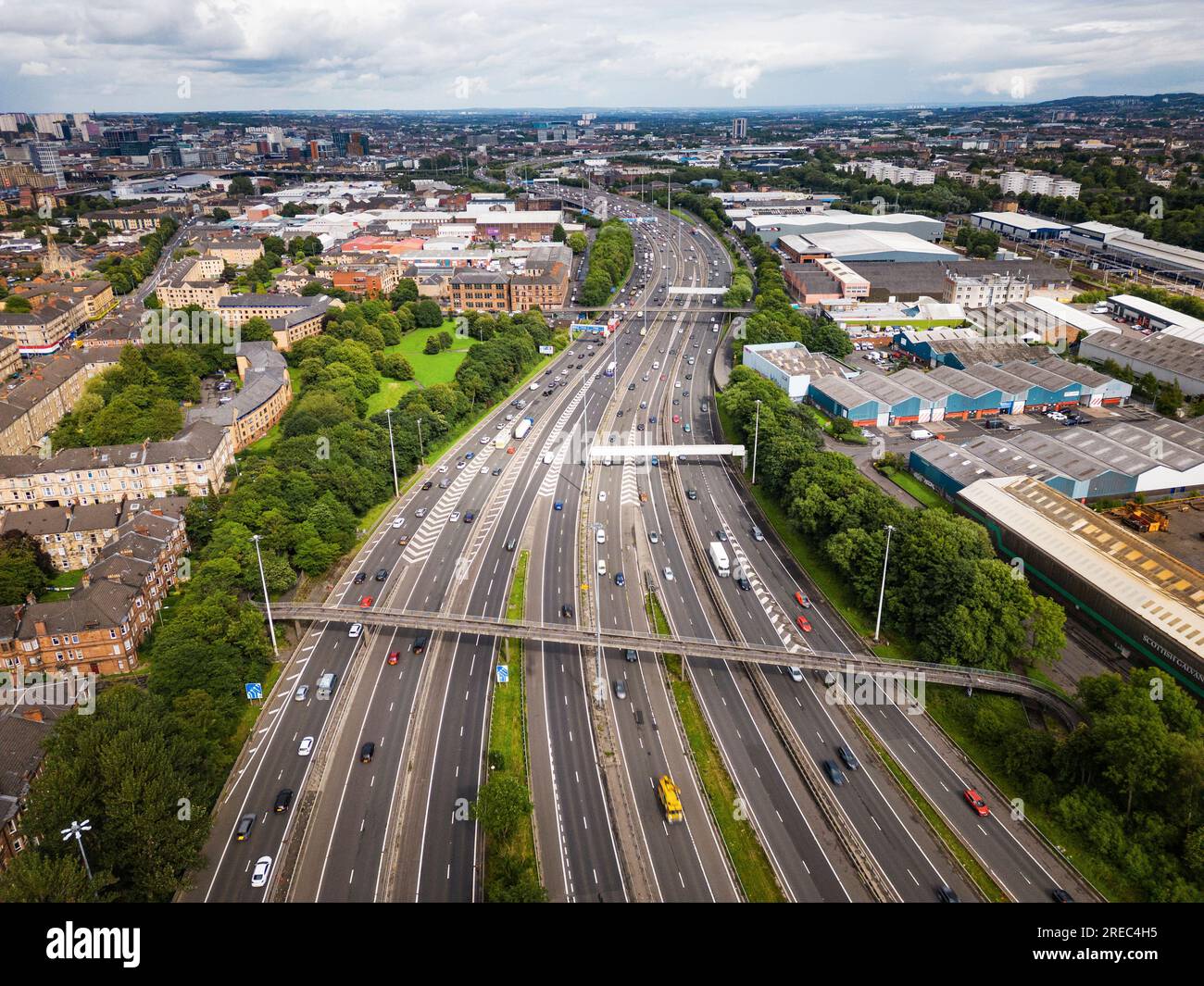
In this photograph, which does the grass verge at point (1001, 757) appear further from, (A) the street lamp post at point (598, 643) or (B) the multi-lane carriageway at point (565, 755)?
(A) the street lamp post at point (598, 643)

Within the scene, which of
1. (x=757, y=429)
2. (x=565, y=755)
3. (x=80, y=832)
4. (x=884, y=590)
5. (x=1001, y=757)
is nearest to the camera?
(x=80, y=832)

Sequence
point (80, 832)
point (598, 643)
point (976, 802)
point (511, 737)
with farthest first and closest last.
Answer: point (598, 643), point (511, 737), point (976, 802), point (80, 832)

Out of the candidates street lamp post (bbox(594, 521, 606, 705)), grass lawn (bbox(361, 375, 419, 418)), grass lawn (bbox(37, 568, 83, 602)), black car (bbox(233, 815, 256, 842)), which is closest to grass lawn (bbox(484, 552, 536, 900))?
street lamp post (bbox(594, 521, 606, 705))

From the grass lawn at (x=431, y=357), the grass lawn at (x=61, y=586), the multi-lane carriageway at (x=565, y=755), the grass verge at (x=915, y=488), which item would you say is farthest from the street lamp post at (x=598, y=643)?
the grass lawn at (x=431, y=357)

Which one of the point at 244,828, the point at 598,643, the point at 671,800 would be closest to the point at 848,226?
the point at 598,643

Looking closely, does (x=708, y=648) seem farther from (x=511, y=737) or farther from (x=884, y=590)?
(x=884, y=590)

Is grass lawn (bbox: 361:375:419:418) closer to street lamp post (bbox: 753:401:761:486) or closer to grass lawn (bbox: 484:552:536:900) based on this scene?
street lamp post (bbox: 753:401:761:486)
